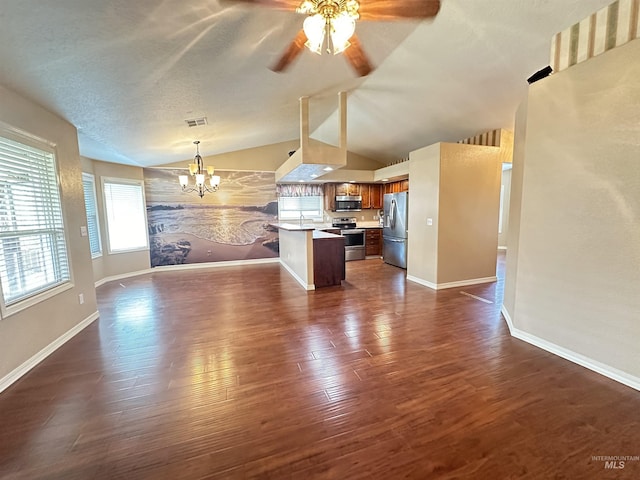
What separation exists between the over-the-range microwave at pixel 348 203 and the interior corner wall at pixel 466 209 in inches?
136

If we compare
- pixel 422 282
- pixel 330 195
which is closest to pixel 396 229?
pixel 422 282

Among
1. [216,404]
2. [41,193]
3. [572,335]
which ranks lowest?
[216,404]

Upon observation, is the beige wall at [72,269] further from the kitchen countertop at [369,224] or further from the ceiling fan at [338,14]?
the kitchen countertop at [369,224]

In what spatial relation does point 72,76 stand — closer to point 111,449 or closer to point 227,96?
point 227,96

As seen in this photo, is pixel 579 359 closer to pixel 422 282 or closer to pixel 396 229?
pixel 422 282

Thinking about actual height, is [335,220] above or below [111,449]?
above

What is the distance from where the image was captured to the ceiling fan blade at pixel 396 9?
2031 millimetres

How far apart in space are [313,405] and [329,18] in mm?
2543

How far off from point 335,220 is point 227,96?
4.88m

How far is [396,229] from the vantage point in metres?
6.22

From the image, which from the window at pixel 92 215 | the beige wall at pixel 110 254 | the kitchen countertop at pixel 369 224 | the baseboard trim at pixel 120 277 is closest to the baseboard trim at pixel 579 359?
the kitchen countertop at pixel 369 224

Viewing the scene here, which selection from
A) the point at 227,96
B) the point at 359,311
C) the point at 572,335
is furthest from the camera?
the point at 359,311

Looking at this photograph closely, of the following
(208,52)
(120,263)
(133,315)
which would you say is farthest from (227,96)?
(120,263)

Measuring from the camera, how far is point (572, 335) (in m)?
2.38
